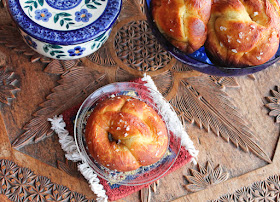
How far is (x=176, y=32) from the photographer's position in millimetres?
728

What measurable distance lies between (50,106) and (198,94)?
0.44 m

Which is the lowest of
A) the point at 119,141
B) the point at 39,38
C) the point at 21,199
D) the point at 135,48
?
the point at 21,199

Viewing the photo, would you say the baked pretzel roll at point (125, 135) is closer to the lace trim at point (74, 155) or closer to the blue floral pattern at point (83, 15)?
the lace trim at point (74, 155)

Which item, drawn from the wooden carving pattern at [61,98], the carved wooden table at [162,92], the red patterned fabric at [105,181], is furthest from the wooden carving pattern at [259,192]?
the wooden carving pattern at [61,98]

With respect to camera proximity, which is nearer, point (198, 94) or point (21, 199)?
point (21, 199)

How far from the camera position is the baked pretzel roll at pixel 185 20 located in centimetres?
72

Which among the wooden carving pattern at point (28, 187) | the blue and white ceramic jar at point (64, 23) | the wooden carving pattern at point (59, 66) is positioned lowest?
the wooden carving pattern at point (28, 187)

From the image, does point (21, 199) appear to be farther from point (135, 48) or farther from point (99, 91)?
point (135, 48)

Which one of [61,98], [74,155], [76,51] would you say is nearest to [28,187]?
[74,155]

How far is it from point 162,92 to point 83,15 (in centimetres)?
31

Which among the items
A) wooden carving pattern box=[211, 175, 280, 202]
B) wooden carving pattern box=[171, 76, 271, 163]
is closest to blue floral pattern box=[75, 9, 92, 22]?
wooden carving pattern box=[171, 76, 271, 163]

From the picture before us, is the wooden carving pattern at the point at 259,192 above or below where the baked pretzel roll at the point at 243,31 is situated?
below

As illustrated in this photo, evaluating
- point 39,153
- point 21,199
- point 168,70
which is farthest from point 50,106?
point 168,70

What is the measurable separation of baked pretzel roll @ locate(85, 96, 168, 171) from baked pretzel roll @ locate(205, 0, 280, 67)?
240mm
